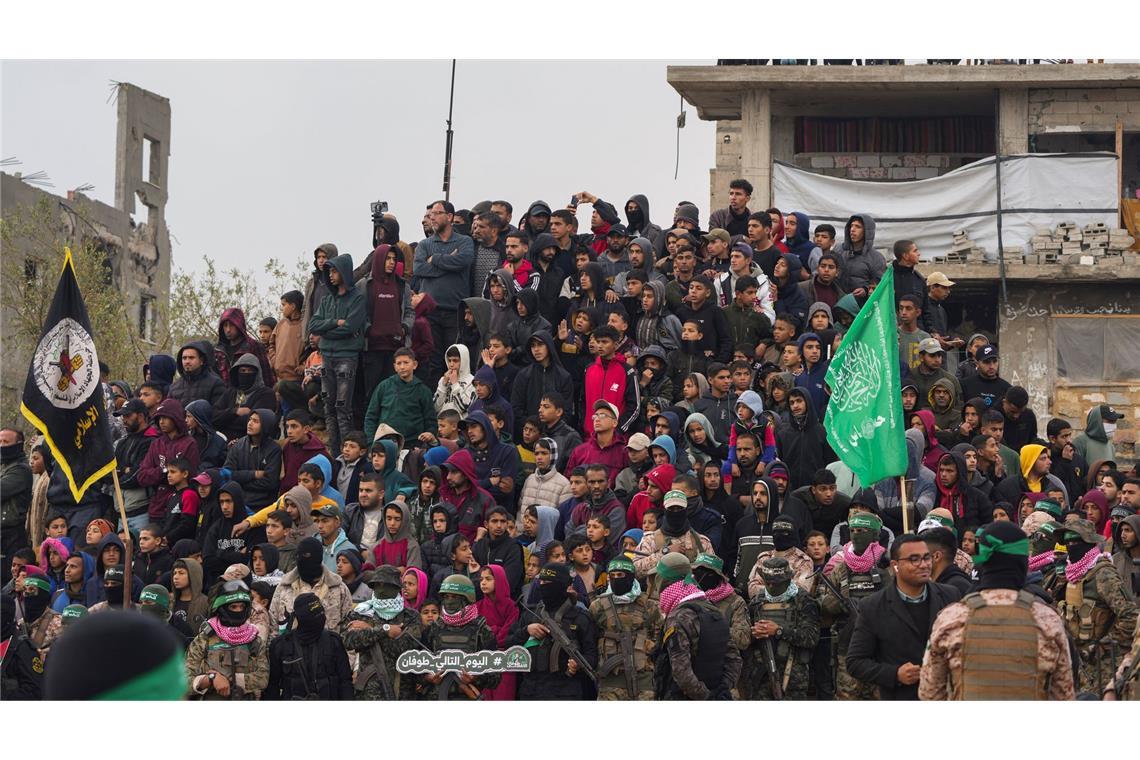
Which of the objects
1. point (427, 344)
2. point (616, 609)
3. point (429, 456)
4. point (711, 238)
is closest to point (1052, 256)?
point (711, 238)

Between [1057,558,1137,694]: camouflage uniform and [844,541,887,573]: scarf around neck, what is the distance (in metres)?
1.37

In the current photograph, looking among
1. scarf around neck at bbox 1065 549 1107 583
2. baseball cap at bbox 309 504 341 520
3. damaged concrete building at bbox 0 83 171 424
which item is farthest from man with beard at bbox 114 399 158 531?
damaged concrete building at bbox 0 83 171 424

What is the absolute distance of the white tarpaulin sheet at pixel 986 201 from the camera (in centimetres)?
2531

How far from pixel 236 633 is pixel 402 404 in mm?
4457

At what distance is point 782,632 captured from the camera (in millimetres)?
12398

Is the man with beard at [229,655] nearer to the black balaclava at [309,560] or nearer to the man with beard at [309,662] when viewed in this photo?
the man with beard at [309,662]

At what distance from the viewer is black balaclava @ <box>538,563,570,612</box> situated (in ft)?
40.5

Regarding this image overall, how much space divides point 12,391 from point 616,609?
26229 mm

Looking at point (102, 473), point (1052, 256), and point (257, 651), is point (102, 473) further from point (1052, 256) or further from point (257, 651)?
point (1052, 256)

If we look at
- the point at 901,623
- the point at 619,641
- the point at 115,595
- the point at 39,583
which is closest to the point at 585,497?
the point at 619,641

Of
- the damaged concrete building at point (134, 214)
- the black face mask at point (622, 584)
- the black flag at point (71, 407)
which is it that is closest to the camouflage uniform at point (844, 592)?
the black face mask at point (622, 584)

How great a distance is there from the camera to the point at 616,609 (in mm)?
12062

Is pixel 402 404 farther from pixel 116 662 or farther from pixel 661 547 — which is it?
pixel 116 662

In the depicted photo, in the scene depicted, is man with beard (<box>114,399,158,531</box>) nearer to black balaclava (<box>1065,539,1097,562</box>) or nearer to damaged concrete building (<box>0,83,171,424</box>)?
black balaclava (<box>1065,539,1097,562</box>)
